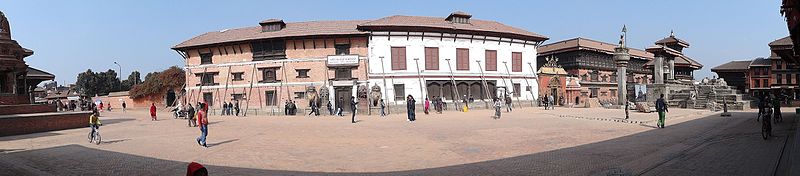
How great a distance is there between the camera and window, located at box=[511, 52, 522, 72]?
35.0m

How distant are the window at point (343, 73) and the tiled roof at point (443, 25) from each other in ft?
11.2

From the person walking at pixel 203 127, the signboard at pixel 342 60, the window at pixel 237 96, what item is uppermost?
the signboard at pixel 342 60

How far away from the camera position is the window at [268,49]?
3155cm

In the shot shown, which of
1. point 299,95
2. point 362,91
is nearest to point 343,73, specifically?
point 362,91

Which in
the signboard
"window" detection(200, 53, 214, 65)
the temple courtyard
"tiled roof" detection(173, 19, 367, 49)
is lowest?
the temple courtyard

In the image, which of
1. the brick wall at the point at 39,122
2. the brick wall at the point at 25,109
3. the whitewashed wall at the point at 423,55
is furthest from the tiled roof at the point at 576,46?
the brick wall at the point at 25,109

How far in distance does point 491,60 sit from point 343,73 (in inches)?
489

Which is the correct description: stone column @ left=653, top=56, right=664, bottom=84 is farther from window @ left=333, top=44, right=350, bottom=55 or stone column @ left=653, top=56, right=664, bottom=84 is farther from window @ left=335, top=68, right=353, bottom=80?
window @ left=333, top=44, right=350, bottom=55

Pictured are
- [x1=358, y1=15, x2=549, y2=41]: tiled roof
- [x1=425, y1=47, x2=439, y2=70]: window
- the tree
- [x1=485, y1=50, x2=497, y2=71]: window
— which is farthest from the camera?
the tree

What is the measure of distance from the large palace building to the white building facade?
0.25 ft

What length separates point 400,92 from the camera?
100 ft

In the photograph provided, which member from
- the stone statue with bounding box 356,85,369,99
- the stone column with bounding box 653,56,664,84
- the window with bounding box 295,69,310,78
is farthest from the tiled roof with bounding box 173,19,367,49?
the stone column with bounding box 653,56,664,84

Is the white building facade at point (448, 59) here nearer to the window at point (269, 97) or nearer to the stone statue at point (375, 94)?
the stone statue at point (375, 94)

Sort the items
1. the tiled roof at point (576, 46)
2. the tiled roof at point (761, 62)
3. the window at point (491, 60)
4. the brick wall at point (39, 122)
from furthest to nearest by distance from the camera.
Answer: the tiled roof at point (761, 62) < the tiled roof at point (576, 46) < the window at point (491, 60) < the brick wall at point (39, 122)
